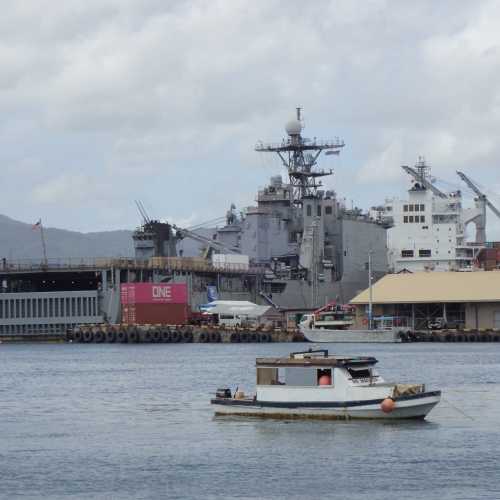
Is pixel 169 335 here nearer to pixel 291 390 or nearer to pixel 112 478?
pixel 291 390

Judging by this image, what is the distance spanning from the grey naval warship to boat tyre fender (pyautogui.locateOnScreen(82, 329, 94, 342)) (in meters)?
3.58

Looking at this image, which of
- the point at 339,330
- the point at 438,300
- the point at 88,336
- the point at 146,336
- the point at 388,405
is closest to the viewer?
the point at 388,405

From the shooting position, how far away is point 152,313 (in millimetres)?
137250

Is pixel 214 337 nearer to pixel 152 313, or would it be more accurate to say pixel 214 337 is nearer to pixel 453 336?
pixel 152 313

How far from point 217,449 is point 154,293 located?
92860 millimetres

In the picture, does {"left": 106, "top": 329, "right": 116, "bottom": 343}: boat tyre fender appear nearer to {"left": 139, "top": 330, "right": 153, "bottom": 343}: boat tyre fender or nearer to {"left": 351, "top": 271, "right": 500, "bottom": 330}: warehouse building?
{"left": 139, "top": 330, "right": 153, "bottom": 343}: boat tyre fender

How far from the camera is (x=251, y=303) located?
490 ft

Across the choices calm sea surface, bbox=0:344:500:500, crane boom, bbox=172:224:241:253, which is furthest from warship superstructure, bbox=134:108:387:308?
calm sea surface, bbox=0:344:500:500

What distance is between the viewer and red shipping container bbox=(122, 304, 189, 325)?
137m

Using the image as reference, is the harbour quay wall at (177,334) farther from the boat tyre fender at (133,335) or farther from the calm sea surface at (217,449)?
the calm sea surface at (217,449)

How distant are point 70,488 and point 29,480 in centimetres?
182

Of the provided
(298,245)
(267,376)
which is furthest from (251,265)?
(267,376)

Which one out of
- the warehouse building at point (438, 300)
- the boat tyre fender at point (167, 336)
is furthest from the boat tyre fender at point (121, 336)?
the warehouse building at point (438, 300)

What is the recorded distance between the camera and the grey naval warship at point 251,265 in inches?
5600
